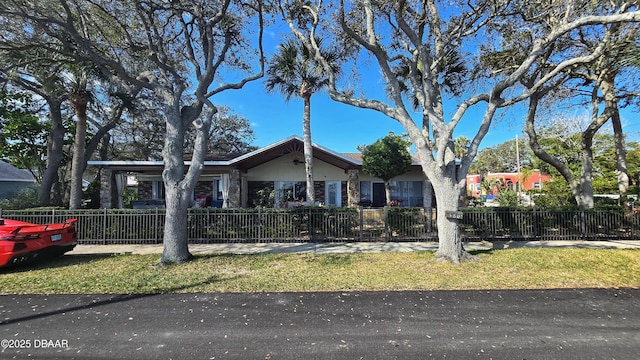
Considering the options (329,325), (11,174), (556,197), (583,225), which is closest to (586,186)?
(583,225)

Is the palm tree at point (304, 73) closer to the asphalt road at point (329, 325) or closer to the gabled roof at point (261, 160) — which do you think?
the gabled roof at point (261, 160)

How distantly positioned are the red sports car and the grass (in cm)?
34

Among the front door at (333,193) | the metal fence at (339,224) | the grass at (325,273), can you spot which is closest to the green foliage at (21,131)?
the metal fence at (339,224)

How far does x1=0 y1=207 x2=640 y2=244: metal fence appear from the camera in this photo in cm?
1035

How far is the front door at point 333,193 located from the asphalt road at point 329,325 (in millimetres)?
12784

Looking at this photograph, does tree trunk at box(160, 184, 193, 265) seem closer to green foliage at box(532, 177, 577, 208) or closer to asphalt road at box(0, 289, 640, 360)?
asphalt road at box(0, 289, 640, 360)

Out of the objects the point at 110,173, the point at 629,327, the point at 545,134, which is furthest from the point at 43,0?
the point at 545,134

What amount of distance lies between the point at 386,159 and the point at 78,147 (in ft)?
44.8

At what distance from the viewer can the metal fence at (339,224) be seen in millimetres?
10352

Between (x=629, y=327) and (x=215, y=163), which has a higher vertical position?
(x=215, y=163)

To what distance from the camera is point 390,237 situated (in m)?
10.6

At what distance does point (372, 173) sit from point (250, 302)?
10456 mm

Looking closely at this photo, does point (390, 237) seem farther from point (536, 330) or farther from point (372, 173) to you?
point (536, 330)

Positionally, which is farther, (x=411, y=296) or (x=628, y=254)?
(x=628, y=254)
